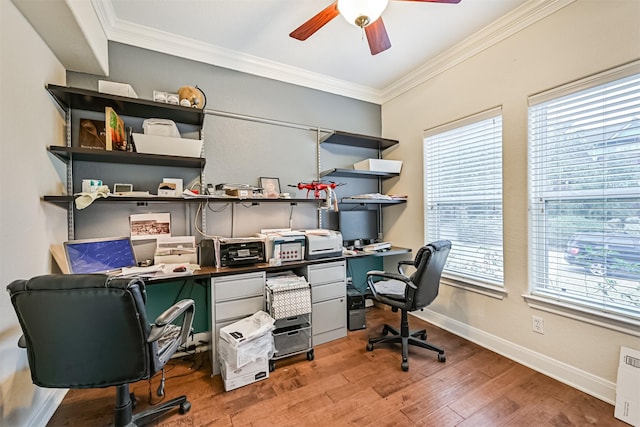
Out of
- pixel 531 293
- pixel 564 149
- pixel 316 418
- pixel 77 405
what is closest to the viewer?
pixel 316 418

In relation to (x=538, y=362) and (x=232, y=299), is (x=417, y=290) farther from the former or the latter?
(x=232, y=299)

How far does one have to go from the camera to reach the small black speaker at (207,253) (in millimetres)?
2115

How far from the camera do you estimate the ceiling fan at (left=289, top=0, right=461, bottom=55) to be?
4.75 feet

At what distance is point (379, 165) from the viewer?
3053 mm

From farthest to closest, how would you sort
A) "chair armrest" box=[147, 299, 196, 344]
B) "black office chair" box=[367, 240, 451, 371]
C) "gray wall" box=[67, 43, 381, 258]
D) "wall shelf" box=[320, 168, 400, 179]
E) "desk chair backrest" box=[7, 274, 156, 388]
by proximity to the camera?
"wall shelf" box=[320, 168, 400, 179]
"gray wall" box=[67, 43, 381, 258]
"black office chair" box=[367, 240, 451, 371]
"chair armrest" box=[147, 299, 196, 344]
"desk chair backrest" box=[7, 274, 156, 388]

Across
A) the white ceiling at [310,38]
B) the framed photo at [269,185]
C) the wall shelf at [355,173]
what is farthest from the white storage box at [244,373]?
the white ceiling at [310,38]

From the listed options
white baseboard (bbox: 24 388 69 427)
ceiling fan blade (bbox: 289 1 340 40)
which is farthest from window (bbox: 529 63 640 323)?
white baseboard (bbox: 24 388 69 427)

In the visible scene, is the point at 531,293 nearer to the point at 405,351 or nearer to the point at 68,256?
the point at 405,351

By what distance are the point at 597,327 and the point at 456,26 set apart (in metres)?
2.51

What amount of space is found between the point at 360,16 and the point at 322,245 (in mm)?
1753

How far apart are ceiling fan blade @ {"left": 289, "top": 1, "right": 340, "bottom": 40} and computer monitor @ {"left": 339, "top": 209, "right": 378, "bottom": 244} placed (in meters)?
1.79

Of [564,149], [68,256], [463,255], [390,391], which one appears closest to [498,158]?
[564,149]

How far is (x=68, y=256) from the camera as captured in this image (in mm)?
1767

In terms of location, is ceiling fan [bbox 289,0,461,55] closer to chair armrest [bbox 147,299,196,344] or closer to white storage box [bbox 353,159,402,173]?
white storage box [bbox 353,159,402,173]
